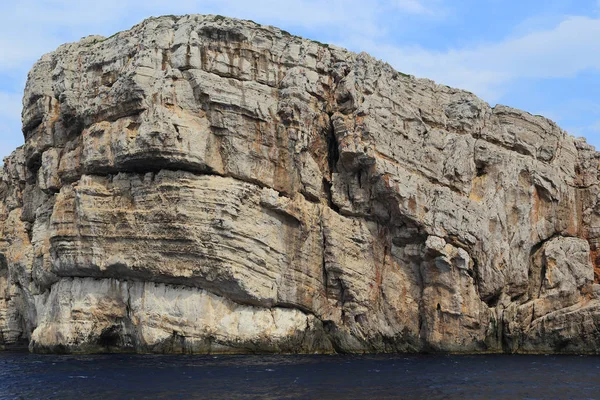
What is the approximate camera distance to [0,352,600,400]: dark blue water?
31.9m

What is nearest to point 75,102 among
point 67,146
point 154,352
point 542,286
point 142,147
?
point 67,146

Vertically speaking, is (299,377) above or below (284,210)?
below

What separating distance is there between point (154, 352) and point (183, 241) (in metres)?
7.59

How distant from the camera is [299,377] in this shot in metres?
36.4

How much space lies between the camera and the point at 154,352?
155ft

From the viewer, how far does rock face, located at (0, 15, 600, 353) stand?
48062 mm

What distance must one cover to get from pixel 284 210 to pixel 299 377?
16.2m

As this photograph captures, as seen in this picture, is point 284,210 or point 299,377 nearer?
point 299,377

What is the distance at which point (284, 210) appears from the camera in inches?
1976

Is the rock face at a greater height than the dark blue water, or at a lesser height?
greater

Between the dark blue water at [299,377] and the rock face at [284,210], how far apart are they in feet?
10.5

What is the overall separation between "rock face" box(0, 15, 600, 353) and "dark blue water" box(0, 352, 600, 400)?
10.5 ft

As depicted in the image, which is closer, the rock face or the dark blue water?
the dark blue water

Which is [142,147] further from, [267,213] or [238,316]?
[238,316]
